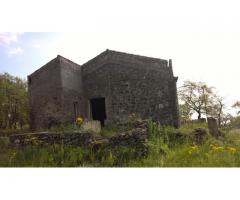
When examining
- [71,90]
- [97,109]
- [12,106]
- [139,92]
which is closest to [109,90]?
[139,92]

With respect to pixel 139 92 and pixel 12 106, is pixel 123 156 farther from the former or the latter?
pixel 12 106

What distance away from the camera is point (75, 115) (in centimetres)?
1460

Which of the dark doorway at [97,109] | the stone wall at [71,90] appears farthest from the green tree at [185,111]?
the stone wall at [71,90]

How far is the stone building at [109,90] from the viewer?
14.2 meters

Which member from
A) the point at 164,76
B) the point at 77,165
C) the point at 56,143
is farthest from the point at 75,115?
the point at 77,165

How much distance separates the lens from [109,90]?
14680 millimetres

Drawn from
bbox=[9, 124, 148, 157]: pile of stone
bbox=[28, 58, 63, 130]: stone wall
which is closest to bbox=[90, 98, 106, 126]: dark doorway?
bbox=[28, 58, 63, 130]: stone wall
